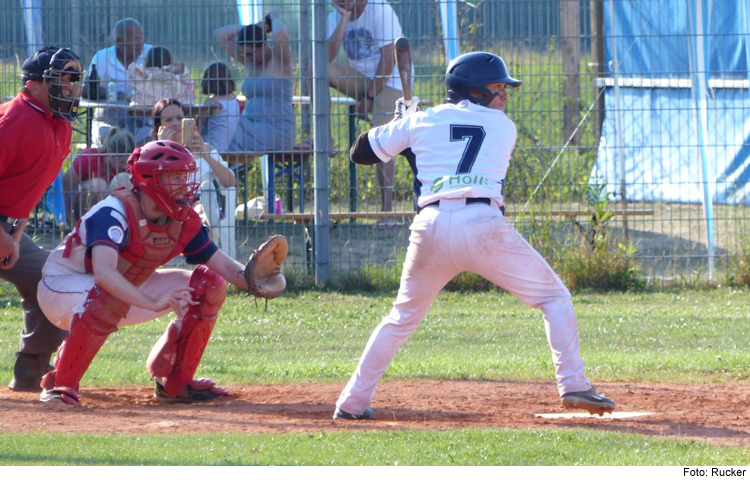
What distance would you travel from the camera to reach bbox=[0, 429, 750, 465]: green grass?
4.65 metres

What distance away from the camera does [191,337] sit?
6.36 meters

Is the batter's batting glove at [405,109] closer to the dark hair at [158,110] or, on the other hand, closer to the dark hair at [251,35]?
the dark hair at [158,110]

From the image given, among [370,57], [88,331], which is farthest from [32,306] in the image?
[370,57]

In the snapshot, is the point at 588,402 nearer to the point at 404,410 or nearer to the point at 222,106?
the point at 404,410

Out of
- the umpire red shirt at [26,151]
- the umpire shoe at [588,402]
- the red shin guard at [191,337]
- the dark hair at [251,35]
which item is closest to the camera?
the umpire shoe at [588,402]

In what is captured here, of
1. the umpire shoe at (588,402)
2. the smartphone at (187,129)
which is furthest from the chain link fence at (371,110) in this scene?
the umpire shoe at (588,402)

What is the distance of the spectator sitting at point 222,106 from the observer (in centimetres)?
1169

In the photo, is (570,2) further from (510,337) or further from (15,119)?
(15,119)

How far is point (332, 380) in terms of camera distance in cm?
729

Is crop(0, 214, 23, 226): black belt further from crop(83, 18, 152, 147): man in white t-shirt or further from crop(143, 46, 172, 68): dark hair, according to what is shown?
crop(143, 46, 172, 68): dark hair

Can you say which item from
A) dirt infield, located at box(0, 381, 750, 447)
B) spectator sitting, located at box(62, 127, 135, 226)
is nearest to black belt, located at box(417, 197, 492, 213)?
dirt infield, located at box(0, 381, 750, 447)

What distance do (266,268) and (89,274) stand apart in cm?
108

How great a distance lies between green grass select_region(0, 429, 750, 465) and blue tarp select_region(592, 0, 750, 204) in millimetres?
6819

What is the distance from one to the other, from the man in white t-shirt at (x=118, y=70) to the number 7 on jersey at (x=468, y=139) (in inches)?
267
